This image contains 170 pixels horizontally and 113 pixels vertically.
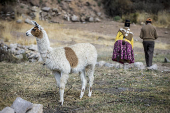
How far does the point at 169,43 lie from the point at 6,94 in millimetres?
14904

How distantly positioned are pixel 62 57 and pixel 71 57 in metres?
0.24

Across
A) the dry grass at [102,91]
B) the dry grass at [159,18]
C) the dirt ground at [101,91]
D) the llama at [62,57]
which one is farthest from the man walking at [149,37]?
the dry grass at [159,18]

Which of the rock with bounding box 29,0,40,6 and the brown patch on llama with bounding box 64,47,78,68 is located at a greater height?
the rock with bounding box 29,0,40,6

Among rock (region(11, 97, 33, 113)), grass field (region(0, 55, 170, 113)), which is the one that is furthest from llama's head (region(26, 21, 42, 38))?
rock (region(11, 97, 33, 113))

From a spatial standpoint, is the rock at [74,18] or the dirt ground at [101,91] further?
the rock at [74,18]

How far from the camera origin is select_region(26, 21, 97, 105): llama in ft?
15.9

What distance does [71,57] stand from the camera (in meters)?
5.07

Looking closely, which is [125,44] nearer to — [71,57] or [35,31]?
[71,57]

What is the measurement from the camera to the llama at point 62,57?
15.9 ft

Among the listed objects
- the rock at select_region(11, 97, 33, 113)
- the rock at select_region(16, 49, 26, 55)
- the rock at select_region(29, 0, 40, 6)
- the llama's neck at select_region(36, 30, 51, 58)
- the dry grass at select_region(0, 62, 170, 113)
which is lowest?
the dry grass at select_region(0, 62, 170, 113)

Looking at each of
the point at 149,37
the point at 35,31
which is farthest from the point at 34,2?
Answer: the point at 35,31

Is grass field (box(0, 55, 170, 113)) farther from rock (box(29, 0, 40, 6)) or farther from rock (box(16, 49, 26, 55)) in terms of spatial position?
rock (box(29, 0, 40, 6))

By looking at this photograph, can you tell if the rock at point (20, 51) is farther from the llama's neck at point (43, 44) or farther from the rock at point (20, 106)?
the rock at point (20, 106)

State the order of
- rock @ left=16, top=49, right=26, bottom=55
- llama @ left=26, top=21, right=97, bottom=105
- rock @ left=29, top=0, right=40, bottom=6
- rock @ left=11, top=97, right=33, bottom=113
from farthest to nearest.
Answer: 1. rock @ left=29, top=0, right=40, bottom=6
2. rock @ left=16, top=49, right=26, bottom=55
3. llama @ left=26, top=21, right=97, bottom=105
4. rock @ left=11, top=97, right=33, bottom=113
